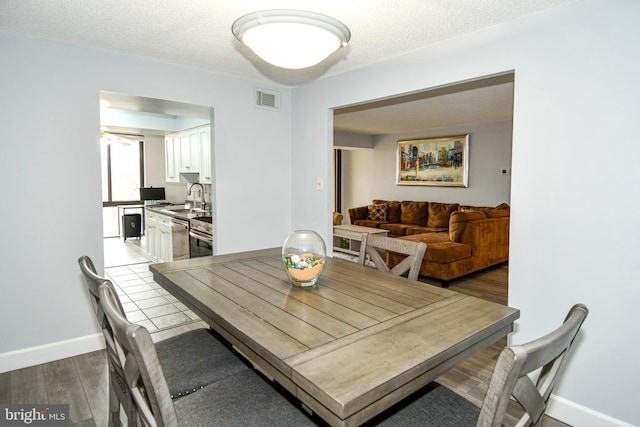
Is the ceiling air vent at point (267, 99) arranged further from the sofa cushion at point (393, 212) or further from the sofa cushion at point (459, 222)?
the sofa cushion at point (393, 212)

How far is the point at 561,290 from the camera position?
6.89ft

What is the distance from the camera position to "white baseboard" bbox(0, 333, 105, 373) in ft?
8.37

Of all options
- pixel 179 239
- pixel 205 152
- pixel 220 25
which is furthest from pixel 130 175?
pixel 220 25

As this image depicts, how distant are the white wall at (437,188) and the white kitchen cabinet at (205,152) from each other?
4291mm

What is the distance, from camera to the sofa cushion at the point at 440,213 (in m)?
6.58

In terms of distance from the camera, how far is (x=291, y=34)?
60.0 inches

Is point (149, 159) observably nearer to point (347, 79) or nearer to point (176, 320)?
point (176, 320)

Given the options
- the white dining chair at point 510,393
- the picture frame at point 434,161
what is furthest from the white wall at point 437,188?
the white dining chair at point 510,393

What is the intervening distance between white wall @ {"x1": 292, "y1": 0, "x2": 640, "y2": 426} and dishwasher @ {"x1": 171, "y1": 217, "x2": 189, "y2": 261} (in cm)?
409

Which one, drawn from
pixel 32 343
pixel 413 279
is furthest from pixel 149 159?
pixel 413 279

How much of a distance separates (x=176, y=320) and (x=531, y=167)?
10.4ft

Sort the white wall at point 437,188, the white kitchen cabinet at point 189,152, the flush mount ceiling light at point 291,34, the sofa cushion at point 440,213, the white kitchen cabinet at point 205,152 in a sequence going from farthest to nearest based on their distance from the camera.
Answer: the sofa cushion at point 440,213 < the white wall at point 437,188 < the white kitchen cabinet at point 189,152 < the white kitchen cabinet at point 205,152 < the flush mount ceiling light at point 291,34

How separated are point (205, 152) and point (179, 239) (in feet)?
4.26

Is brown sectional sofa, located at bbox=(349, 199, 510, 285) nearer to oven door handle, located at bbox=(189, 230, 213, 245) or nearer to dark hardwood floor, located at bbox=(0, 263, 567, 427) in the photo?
dark hardwood floor, located at bbox=(0, 263, 567, 427)
